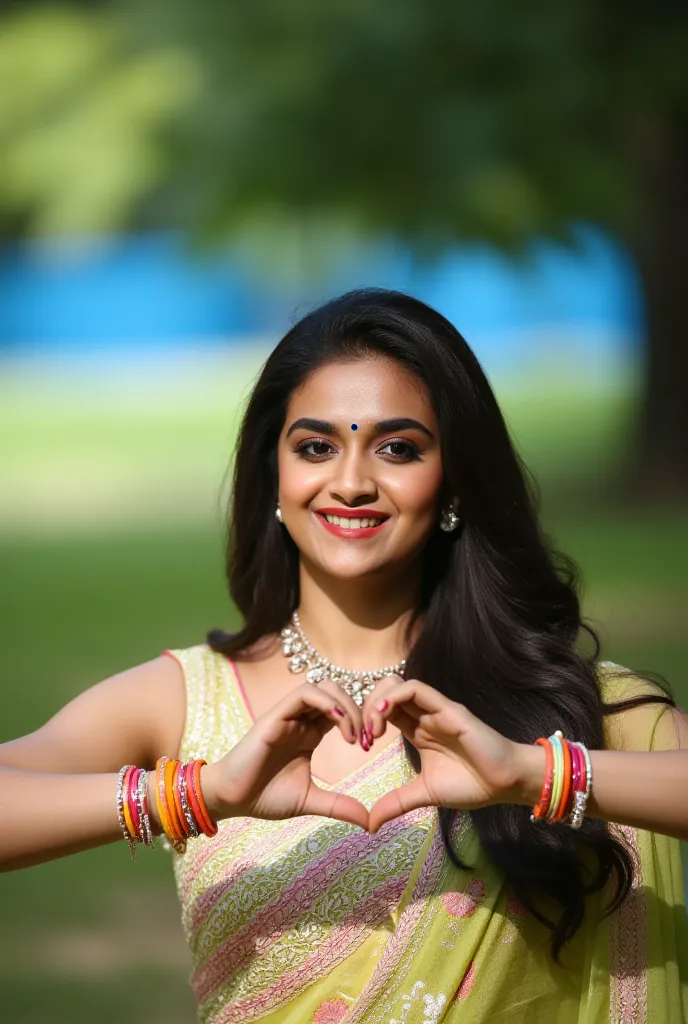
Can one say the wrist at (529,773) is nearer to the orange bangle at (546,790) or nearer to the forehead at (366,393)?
the orange bangle at (546,790)

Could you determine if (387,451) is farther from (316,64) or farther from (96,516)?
(96,516)

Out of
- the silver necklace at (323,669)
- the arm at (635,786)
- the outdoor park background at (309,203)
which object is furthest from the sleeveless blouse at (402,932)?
the outdoor park background at (309,203)

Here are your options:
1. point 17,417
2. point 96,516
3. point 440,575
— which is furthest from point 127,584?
point 17,417

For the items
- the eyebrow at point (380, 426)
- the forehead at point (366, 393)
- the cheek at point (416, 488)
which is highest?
the forehead at point (366, 393)

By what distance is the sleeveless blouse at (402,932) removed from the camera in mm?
2812

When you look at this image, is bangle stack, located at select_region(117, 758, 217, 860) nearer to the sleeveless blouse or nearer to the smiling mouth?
the sleeveless blouse

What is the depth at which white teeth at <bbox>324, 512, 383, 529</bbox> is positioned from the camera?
286 centimetres

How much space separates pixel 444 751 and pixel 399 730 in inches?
18.8

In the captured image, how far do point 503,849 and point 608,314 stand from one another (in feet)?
67.4

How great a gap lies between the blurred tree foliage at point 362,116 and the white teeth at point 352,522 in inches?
343

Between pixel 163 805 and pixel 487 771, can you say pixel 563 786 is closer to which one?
pixel 487 771

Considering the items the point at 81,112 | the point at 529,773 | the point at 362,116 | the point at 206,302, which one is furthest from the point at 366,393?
the point at 206,302

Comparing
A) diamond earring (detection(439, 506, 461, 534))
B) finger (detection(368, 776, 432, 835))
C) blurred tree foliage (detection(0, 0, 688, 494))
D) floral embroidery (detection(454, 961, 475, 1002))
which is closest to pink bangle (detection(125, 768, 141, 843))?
finger (detection(368, 776, 432, 835))

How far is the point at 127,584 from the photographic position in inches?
538
